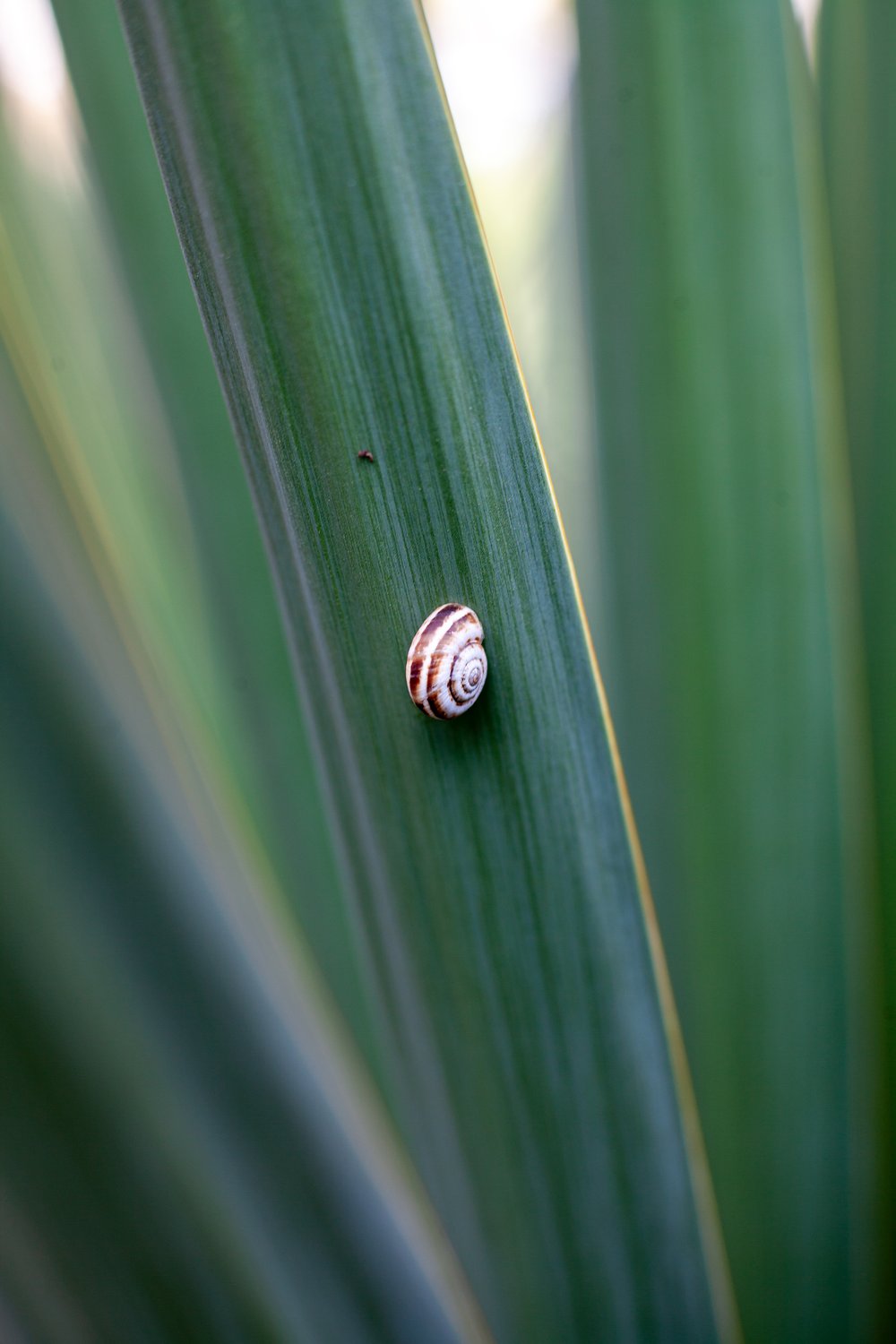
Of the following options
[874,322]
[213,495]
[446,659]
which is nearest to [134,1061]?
[446,659]

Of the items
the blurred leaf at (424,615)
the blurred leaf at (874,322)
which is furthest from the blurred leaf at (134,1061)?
the blurred leaf at (874,322)

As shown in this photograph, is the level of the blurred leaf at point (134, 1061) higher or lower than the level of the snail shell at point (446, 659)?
lower

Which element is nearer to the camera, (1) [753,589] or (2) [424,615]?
(2) [424,615]

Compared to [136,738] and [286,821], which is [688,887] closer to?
[286,821]

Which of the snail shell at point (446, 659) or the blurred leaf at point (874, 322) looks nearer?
the snail shell at point (446, 659)

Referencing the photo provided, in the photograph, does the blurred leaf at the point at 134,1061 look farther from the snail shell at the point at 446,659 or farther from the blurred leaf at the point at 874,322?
the blurred leaf at the point at 874,322

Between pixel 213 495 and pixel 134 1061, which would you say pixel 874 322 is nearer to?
pixel 213 495

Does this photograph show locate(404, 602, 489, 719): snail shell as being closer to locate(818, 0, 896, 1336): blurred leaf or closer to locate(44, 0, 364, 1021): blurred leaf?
locate(44, 0, 364, 1021): blurred leaf
